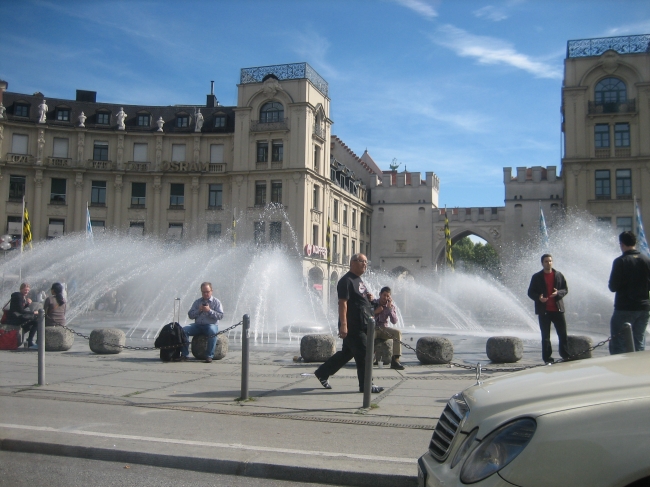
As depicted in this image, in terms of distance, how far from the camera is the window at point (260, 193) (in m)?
48.9

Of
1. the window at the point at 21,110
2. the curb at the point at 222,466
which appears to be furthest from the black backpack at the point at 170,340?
the window at the point at 21,110

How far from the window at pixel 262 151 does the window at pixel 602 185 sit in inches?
1016

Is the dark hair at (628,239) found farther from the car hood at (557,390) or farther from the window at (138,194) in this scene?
the window at (138,194)

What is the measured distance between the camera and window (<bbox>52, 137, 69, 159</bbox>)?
49969 millimetres

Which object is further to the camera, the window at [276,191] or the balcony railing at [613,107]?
the window at [276,191]

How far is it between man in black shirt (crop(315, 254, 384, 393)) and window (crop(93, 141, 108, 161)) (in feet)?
155

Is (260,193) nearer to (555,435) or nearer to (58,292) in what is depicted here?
(58,292)

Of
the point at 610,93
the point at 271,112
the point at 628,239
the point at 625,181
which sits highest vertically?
the point at 610,93

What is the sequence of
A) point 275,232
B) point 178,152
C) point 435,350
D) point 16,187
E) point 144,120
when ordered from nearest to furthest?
1. point 435,350
2. point 275,232
3. point 16,187
4. point 178,152
5. point 144,120

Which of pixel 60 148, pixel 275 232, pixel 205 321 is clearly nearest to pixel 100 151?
pixel 60 148

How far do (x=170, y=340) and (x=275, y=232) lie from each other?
36.2m

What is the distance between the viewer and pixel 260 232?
158ft

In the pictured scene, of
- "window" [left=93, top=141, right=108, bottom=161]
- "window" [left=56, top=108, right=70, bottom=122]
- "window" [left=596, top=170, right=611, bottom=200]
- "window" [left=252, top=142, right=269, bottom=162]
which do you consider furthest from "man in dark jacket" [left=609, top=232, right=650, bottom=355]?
"window" [left=56, top=108, right=70, bottom=122]

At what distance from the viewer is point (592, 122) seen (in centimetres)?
4644
